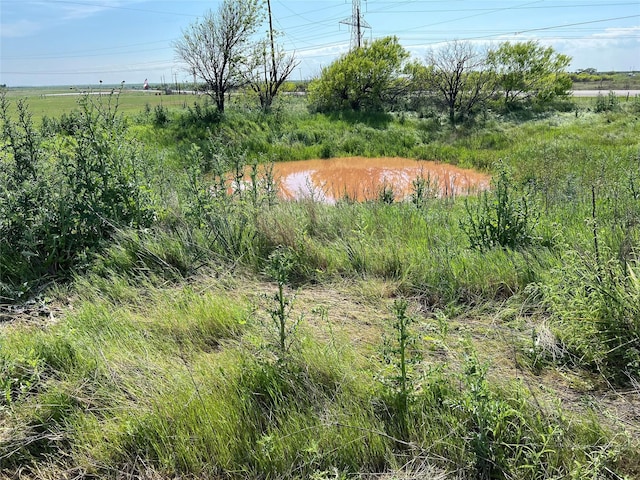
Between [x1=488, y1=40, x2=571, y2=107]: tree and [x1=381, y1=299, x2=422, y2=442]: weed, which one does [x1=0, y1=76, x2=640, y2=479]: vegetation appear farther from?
[x1=488, y1=40, x2=571, y2=107]: tree

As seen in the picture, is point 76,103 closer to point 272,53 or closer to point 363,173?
point 363,173

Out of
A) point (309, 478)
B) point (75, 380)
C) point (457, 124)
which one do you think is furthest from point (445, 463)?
point (457, 124)

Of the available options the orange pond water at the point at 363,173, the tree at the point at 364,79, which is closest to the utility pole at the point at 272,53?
the tree at the point at 364,79

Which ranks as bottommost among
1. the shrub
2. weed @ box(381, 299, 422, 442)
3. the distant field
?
weed @ box(381, 299, 422, 442)

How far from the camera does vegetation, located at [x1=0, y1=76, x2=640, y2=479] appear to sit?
2002 millimetres

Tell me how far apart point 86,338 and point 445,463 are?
2327 millimetres

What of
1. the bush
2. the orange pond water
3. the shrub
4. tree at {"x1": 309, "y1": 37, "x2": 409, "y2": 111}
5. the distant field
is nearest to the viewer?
the bush

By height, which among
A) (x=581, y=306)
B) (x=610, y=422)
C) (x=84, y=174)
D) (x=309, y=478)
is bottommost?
(x=309, y=478)

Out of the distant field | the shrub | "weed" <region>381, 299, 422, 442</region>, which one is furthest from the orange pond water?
"weed" <region>381, 299, 422, 442</region>

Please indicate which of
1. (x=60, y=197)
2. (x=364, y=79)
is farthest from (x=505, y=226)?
(x=364, y=79)

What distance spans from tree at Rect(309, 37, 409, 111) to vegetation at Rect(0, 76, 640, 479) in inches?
721

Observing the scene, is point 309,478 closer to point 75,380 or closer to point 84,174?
point 75,380

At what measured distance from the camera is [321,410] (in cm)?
220

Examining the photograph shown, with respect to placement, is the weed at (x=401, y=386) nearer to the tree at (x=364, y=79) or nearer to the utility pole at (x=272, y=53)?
the tree at (x=364, y=79)
